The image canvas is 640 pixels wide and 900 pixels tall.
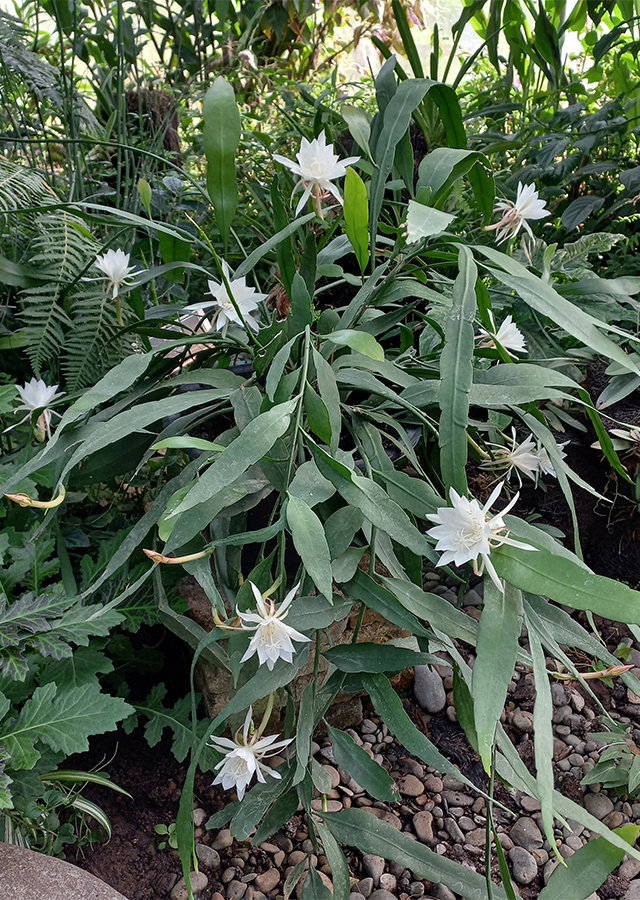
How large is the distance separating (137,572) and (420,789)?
0.55m

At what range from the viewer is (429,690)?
3.70 feet

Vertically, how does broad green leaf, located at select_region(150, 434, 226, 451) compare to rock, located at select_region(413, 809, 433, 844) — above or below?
above

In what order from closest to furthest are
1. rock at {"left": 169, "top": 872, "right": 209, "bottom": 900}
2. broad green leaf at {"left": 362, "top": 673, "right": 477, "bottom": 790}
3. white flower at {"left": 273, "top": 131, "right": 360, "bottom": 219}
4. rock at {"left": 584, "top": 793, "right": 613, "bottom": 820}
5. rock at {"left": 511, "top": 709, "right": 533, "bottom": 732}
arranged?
broad green leaf at {"left": 362, "top": 673, "right": 477, "bottom": 790}, white flower at {"left": 273, "top": 131, "right": 360, "bottom": 219}, rock at {"left": 169, "top": 872, "right": 209, "bottom": 900}, rock at {"left": 584, "top": 793, "right": 613, "bottom": 820}, rock at {"left": 511, "top": 709, "right": 533, "bottom": 732}

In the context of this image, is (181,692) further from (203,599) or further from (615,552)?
(615,552)

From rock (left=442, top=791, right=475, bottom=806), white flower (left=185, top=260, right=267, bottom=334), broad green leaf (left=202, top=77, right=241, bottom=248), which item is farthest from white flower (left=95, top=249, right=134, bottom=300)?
rock (left=442, top=791, right=475, bottom=806)

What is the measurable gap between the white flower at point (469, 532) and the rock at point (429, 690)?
0.65m

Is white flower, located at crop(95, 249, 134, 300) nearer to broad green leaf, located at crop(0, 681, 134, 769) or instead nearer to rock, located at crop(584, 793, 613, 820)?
broad green leaf, located at crop(0, 681, 134, 769)

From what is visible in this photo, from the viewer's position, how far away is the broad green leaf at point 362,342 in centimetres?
62

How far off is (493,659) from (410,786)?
59cm

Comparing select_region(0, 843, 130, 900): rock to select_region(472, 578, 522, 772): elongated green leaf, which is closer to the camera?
select_region(472, 578, 522, 772): elongated green leaf

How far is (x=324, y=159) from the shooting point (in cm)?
74

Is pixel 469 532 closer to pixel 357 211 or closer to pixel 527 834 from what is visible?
pixel 357 211

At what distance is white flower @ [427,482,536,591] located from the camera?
52 centimetres

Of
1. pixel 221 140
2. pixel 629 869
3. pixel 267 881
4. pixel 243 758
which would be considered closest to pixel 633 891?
Answer: pixel 629 869
